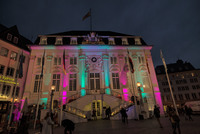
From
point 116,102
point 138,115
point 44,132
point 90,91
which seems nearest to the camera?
point 44,132

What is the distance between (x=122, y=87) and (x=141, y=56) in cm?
937

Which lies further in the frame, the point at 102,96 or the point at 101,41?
the point at 101,41

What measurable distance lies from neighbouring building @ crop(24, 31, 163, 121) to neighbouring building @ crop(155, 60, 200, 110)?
30.2 meters

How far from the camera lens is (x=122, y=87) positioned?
2381cm

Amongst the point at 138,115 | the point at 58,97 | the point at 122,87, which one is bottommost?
the point at 138,115

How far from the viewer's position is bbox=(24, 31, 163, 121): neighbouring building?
854 inches

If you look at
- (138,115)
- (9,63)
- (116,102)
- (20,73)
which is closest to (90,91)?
(116,102)

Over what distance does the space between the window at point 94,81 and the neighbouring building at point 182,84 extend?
38.6 m

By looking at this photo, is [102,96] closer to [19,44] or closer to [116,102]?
[116,102]

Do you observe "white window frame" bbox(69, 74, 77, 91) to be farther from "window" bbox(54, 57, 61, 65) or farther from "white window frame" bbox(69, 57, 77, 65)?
"window" bbox(54, 57, 61, 65)

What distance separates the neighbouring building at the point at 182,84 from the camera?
4631 cm

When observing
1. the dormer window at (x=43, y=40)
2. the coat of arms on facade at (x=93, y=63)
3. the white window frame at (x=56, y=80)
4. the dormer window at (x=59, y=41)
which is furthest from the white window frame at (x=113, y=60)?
the dormer window at (x=43, y=40)

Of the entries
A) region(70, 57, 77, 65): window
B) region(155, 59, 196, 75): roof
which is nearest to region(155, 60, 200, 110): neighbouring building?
region(155, 59, 196, 75): roof

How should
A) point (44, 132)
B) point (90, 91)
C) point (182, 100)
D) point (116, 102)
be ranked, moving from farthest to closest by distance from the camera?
point (182, 100) → point (90, 91) → point (116, 102) → point (44, 132)
